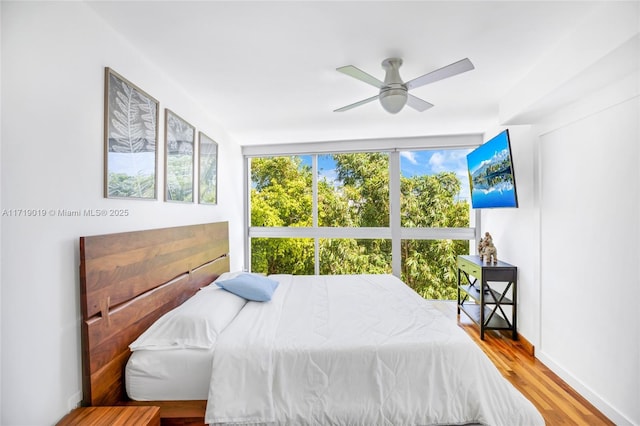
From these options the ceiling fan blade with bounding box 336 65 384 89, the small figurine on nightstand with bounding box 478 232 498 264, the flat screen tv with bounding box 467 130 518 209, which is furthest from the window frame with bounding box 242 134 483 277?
the ceiling fan blade with bounding box 336 65 384 89

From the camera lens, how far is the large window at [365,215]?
170 inches

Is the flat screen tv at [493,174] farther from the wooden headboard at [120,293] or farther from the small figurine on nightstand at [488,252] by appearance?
the wooden headboard at [120,293]

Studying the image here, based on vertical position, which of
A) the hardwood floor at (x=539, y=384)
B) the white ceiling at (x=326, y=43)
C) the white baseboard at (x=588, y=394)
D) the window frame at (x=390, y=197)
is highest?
the white ceiling at (x=326, y=43)

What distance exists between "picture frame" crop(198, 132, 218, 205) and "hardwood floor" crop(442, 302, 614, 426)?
3258 millimetres

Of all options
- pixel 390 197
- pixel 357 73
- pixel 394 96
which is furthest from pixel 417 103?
pixel 390 197

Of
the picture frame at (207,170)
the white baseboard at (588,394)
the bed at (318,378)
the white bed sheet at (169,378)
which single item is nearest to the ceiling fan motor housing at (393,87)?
the bed at (318,378)

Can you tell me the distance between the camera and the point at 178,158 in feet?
7.98

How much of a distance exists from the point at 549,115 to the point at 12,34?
3.52 metres

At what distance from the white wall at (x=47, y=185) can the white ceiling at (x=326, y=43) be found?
370 millimetres

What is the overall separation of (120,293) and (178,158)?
1.23 meters

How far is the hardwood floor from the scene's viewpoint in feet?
6.17

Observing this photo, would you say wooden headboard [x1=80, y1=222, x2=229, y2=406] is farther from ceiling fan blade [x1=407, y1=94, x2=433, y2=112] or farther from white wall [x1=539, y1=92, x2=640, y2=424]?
white wall [x1=539, y1=92, x2=640, y2=424]

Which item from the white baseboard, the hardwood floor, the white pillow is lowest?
the hardwood floor

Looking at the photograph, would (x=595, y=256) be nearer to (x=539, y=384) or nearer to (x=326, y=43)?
Answer: (x=539, y=384)
